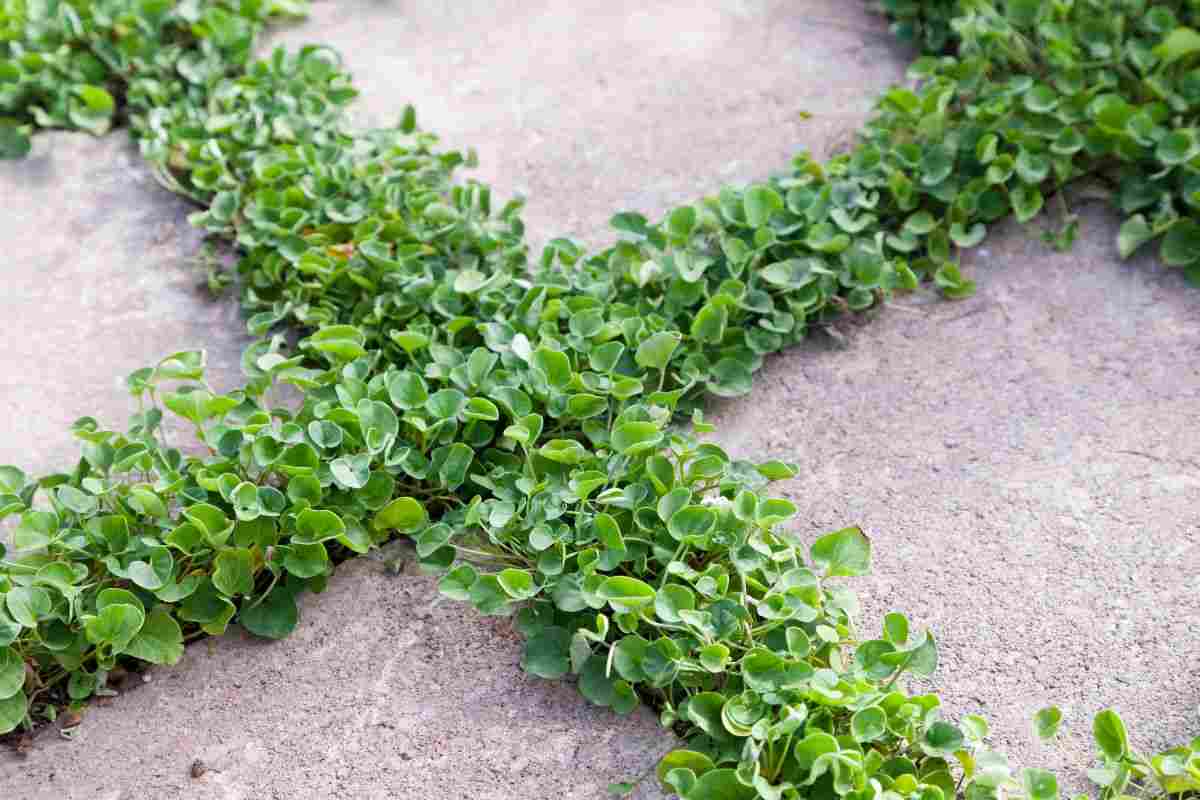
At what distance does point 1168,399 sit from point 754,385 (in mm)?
776

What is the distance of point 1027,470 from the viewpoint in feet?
7.73

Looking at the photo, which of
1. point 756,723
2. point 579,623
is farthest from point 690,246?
point 756,723

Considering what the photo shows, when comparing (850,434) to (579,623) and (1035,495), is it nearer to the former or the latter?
(1035,495)

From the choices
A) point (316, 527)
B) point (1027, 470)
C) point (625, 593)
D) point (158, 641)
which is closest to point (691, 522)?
point (625, 593)

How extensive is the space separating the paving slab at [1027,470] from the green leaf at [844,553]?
0.39 feet

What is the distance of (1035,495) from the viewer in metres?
2.31

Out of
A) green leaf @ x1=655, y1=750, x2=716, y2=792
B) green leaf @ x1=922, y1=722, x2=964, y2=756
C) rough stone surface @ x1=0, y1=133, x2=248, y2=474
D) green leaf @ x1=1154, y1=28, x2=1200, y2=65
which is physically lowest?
rough stone surface @ x1=0, y1=133, x2=248, y2=474

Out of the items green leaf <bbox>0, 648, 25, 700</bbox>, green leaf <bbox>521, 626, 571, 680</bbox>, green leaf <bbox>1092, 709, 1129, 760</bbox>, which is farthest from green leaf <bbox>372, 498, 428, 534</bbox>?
green leaf <bbox>1092, 709, 1129, 760</bbox>

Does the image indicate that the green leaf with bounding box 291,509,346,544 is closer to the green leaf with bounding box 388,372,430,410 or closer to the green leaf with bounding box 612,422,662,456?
the green leaf with bounding box 388,372,430,410

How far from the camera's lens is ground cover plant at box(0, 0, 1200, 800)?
1922 mm

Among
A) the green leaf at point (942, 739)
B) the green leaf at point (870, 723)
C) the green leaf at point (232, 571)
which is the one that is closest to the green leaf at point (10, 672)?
the green leaf at point (232, 571)

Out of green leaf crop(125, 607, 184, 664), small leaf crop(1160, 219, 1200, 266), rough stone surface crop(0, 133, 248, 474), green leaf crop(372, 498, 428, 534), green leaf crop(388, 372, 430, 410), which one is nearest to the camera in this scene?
green leaf crop(125, 607, 184, 664)

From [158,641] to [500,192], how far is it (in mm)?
1395

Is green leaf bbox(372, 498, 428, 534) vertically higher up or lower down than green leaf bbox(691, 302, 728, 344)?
lower down
